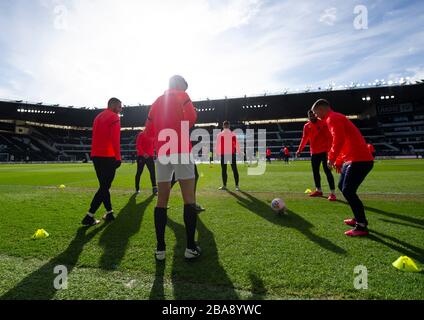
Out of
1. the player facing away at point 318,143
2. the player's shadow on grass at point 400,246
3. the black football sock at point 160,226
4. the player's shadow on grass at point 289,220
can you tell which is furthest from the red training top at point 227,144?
the black football sock at point 160,226

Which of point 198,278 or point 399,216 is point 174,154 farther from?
point 399,216

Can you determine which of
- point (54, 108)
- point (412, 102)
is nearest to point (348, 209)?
point (412, 102)

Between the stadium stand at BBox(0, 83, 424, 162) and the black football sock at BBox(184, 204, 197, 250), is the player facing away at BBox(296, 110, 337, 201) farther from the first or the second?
the stadium stand at BBox(0, 83, 424, 162)

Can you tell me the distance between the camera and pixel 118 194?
30.4ft

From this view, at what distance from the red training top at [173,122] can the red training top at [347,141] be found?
2.57m

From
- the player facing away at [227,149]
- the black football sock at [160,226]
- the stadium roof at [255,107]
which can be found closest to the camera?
the black football sock at [160,226]

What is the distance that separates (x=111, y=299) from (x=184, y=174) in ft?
5.42

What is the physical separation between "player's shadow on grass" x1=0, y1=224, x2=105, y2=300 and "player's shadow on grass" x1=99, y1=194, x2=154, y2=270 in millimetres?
349

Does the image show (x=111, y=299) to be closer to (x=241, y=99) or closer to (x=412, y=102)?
(x=241, y=99)

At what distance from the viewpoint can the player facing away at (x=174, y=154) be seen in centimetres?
370

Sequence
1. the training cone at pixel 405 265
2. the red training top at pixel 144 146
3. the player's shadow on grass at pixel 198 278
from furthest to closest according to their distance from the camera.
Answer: the red training top at pixel 144 146 < the training cone at pixel 405 265 < the player's shadow on grass at pixel 198 278

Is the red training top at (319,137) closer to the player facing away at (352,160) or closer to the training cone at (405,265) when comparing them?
the player facing away at (352,160)
